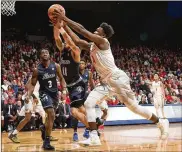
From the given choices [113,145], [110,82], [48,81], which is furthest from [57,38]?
[113,145]

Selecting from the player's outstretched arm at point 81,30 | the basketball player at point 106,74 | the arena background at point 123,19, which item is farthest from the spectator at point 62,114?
the arena background at point 123,19

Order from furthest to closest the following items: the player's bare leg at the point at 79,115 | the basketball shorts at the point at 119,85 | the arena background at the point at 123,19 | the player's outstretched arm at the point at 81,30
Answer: the arena background at the point at 123,19 < the player's bare leg at the point at 79,115 < the basketball shorts at the point at 119,85 < the player's outstretched arm at the point at 81,30

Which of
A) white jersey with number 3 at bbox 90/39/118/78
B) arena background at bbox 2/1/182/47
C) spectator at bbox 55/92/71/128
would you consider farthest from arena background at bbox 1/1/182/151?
white jersey with number 3 at bbox 90/39/118/78

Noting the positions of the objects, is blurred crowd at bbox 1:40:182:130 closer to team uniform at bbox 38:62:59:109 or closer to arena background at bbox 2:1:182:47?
arena background at bbox 2:1:182:47

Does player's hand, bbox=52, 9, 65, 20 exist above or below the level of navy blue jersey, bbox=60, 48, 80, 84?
above

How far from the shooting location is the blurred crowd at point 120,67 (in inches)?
464

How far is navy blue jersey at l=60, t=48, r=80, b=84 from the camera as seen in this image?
7.45 meters

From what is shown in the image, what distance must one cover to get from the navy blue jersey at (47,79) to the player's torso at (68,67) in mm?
467

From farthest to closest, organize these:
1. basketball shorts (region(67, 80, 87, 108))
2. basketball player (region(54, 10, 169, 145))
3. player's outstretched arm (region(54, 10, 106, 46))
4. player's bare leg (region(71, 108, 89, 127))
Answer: basketball shorts (region(67, 80, 87, 108)) → player's bare leg (region(71, 108, 89, 127)) → basketball player (region(54, 10, 169, 145)) → player's outstretched arm (region(54, 10, 106, 46))

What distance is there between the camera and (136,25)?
75.8ft

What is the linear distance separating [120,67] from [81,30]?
13.1 metres

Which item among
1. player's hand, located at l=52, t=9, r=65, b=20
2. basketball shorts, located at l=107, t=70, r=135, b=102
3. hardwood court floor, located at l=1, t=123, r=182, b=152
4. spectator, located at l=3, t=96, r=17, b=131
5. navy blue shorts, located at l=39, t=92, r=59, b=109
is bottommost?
hardwood court floor, located at l=1, t=123, r=182, b=152

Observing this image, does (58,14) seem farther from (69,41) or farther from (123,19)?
(123,19)

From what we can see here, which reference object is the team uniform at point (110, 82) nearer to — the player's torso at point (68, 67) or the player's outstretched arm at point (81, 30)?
the player's outstretched arm at point (81, 30)
